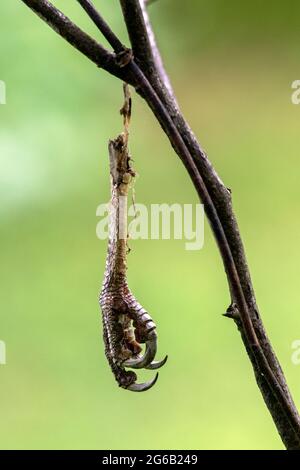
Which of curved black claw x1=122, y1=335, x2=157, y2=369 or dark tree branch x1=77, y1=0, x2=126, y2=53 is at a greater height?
dark tree branch x1=77, y1=0, x2=126, y2=53

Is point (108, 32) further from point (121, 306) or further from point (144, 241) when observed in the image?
point (144, 241)

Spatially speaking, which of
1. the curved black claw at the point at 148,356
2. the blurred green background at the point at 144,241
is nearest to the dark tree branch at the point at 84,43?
the curved black claw at the point at 148,356

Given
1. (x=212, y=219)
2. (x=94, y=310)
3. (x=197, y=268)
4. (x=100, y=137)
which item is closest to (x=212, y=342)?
(x=197, y=268)

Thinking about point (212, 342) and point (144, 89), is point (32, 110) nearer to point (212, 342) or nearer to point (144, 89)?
point (212, 342)

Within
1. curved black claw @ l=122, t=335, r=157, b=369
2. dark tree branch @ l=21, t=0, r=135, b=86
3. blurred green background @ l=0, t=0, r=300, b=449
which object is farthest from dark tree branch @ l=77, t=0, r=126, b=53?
blurred green background @ l=0, t=0, r=300, b=449

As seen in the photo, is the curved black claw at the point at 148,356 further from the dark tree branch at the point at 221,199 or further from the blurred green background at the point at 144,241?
the blurred green background at the point at 144,241

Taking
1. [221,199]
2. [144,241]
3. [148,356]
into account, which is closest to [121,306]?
[148,356]

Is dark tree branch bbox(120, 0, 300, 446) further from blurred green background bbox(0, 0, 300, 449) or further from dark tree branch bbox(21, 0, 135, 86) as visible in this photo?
blurred green background bbox(0, 0, 300, 449)
